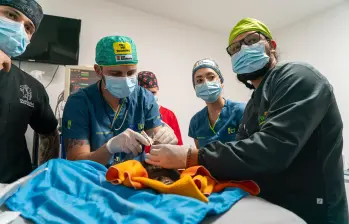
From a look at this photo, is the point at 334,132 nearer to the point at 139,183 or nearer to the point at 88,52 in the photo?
the point at 139,183

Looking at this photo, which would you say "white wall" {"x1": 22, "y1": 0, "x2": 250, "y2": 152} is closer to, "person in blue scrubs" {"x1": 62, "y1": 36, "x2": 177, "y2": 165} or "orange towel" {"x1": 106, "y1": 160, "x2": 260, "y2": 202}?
"person in blue scrubs" {"x1": 62, "y1": 36, "x2": 177, "y2": 165}

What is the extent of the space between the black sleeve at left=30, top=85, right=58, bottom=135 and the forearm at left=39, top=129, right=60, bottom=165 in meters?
0.04

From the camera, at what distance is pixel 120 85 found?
141cm

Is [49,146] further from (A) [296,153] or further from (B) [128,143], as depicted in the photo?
(A) [296,153]

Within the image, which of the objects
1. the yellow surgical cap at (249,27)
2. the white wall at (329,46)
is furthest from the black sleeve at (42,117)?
the white wall at (329,46)

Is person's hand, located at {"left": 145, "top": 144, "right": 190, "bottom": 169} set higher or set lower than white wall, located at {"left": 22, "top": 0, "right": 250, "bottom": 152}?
lower

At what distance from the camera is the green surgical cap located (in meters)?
1.39

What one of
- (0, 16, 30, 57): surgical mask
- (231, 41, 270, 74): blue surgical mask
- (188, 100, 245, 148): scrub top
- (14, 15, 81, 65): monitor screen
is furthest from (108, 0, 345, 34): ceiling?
(0, 16, 30, 57): surgical mask

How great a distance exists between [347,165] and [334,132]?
5.92 feet

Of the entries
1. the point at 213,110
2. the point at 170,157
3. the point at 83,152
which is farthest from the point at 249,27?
the point at 83,152

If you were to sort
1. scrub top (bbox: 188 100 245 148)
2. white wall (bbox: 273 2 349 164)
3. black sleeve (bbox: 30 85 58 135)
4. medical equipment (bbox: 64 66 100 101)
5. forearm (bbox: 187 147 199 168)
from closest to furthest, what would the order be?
forearm (bbox: 187 147 199 168) < black sleeve (bbox: 30 85 58 135) < scrub top (bbox: 188 100 245 148) < medical equipment (bbox: 64 66 100 101) < white wall (bbox: 273 2 349 164)

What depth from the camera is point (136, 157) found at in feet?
4.28

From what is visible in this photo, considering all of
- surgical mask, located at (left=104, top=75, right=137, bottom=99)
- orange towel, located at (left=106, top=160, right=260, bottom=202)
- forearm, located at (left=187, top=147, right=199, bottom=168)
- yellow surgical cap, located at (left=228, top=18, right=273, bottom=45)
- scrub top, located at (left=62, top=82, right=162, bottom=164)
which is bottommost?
orange towel, located at (left=106, top=160, right=260, bottom=202)

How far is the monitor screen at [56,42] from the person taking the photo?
2541 millimetres
